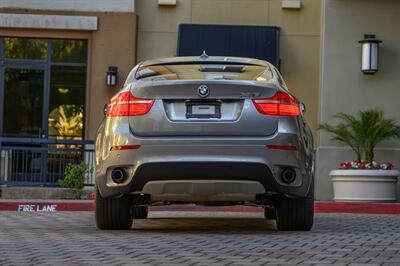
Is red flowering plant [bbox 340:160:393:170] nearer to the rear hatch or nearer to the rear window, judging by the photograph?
the rear window

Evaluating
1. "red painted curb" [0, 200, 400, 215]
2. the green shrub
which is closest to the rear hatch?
"red painted curb" [0, 200, 400, 215]

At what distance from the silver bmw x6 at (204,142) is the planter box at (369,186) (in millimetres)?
7498

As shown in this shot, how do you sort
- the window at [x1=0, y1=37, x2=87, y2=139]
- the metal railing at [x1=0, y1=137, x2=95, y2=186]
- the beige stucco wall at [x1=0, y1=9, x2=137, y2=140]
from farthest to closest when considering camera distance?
the window at [x1=0, y1=37, x2=87, y2=139] → the beige stucco wall at [x1=0, y1=9, x2=137, y2=140] → the metal railing at [x1=0, y1=137, x2=95, y2=186]

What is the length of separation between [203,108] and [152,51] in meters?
10.7

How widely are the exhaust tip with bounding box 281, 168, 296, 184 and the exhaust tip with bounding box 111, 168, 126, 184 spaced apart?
1414 mm

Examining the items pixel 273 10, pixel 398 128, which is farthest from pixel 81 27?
pixel 398 128

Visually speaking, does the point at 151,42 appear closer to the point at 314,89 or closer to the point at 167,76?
the point at 314,89

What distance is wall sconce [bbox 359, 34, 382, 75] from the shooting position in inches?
688

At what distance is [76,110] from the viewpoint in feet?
61.7

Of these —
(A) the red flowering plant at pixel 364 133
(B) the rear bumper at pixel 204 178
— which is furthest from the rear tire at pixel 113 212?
(A) the red flowering plant at pixel 364 133

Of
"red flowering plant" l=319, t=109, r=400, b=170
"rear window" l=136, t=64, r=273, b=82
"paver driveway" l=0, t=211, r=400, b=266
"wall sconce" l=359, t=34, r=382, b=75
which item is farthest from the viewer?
"wall sconce" l=359, t=34, r=382, b=75

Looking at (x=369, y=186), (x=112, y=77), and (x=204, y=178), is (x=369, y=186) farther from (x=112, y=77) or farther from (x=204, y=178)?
(x=204, y=178)

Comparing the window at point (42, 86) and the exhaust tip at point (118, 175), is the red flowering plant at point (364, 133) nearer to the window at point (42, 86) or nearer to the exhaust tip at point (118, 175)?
the window at point (42, 86)

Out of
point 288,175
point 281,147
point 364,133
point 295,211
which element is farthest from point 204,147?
point 364,133
